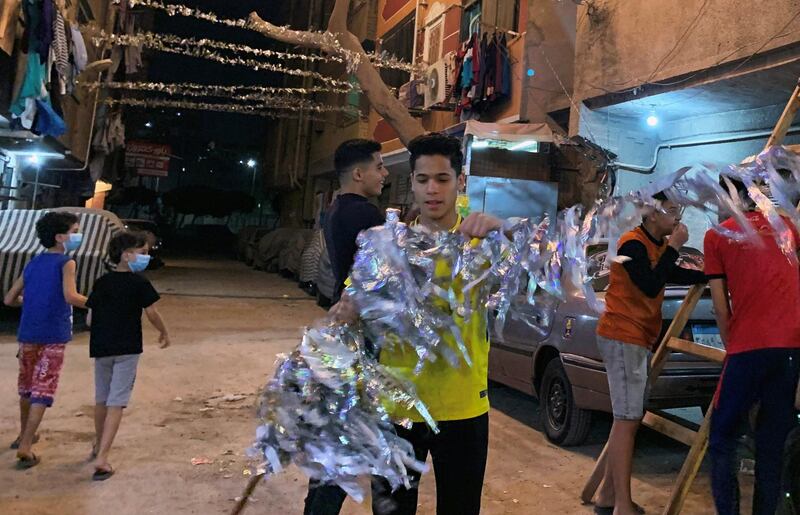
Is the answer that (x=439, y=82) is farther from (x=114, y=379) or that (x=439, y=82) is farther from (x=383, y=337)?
(x=383, y=337)

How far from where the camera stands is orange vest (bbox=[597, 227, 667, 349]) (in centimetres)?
332

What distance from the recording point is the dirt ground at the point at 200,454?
12.5 ft

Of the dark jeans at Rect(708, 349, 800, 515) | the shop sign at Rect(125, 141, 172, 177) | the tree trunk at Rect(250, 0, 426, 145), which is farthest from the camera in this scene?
the shop sign at Rect(125, 141, 172, 177)

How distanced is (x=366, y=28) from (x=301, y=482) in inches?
730

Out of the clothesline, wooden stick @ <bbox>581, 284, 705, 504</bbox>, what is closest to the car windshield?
wooden stick @ <bbox>581, 284, 705, 504</bbox>

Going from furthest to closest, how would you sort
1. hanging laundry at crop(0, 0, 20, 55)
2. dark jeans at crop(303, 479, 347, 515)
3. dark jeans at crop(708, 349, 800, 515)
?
hanging laundry at crop(0, 0, 20, 55) < dark jeans at crop(708, 349, 800, 515) < dark jeans at crop(303, 479, 347, 515)

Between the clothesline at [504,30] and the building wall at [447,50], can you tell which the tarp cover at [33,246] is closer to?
the building wall at [447,50]

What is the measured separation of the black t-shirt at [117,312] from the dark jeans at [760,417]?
3.49 metres

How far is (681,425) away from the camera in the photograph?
3588mm

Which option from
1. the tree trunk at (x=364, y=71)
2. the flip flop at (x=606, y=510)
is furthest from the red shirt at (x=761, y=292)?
the tree trunk at (x=364, y=71)

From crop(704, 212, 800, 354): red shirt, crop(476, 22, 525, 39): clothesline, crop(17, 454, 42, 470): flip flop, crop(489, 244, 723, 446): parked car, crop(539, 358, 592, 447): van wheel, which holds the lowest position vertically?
crop(17, 454, 42, 470): flip flop

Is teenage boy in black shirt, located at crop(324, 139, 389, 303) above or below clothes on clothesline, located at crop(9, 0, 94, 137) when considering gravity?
below

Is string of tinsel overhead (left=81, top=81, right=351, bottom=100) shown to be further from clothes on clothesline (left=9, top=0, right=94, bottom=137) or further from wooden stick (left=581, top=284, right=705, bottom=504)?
wooden stick (left=581, top=284, right=705, bottom=504)

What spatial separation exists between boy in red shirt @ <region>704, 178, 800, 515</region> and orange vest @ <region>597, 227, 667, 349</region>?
1.40ft
